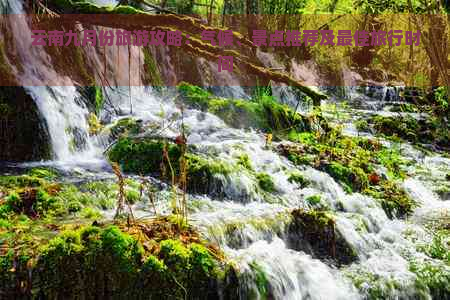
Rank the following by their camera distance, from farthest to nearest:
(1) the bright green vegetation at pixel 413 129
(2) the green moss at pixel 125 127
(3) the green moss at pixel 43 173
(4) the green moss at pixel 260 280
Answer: (1) the bright green vegetation at pixel 413 129
(2) the green moss at pixel 125 127
(3) the green moss at pixel 43 173
(4) the green moss at pixel 260 280

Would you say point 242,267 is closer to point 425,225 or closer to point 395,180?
point 425,225

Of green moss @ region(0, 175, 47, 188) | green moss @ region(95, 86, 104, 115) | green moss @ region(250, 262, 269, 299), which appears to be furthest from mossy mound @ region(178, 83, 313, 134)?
green moss @ region(250, 262, 269, 299)

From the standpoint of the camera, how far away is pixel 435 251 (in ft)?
17.4

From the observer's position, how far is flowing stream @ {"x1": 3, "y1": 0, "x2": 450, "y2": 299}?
4.05 meters

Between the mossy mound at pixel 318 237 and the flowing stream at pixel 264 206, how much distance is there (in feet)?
0.23

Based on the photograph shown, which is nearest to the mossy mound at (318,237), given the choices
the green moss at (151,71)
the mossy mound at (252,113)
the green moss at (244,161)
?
the green moss at (244,161)

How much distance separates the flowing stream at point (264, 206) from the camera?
4.05 meters

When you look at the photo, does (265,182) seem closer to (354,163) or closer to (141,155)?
(141,155)

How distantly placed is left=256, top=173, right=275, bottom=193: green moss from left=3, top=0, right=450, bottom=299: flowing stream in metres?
0.09

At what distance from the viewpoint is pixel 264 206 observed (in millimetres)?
5426

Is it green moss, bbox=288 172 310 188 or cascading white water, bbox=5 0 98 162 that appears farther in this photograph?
green moss, bbox=288 172 310 188

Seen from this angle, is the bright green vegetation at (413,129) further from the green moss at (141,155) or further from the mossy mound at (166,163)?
the green moss at (141,155)

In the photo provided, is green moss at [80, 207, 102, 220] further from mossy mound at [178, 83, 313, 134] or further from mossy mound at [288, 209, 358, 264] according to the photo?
mossy mound at [178, 83, 313, 134]

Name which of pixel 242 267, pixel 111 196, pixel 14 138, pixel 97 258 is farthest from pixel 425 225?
pixel 14 138
